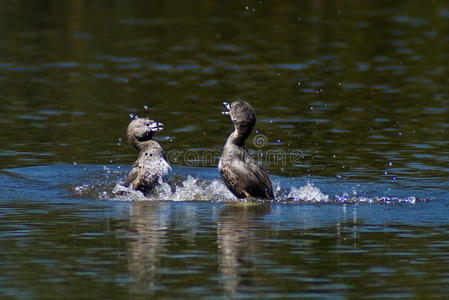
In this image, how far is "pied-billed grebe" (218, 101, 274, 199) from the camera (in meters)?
15.9

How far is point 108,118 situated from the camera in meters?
23.6

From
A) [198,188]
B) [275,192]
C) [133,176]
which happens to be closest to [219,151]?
[275,192]

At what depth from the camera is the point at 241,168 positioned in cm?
1588

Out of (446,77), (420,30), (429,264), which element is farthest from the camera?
(420,30)

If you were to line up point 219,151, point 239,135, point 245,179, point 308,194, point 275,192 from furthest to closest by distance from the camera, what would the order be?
1. point 219,151
2. point 275,192
3. point 239,135
4. point 308,194
5. point 245,179

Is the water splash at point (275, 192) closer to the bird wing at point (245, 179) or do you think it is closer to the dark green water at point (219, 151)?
the dark green water at point (219, 151)

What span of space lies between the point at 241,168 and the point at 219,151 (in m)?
4.23

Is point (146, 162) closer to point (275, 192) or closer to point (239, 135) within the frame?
point (239, 135)

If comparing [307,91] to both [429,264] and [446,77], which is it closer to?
[446,77]

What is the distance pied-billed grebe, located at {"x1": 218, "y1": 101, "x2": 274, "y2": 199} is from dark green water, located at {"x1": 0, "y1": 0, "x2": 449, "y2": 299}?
389 millimetres

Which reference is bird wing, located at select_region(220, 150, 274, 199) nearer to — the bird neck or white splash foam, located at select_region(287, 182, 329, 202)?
the bird neck

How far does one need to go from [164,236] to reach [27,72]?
18.5 m

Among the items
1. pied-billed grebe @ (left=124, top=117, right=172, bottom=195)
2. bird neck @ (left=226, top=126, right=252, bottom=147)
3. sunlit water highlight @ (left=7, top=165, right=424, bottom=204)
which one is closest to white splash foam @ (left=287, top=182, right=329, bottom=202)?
sunlit water highlight @ (left=7, top=165, right=424, bottom=204)

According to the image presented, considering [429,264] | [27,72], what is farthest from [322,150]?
[27,72]
